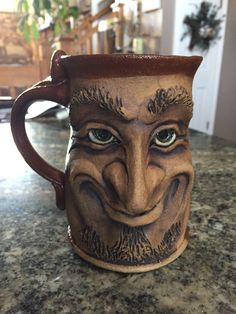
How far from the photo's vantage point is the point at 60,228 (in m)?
0.40

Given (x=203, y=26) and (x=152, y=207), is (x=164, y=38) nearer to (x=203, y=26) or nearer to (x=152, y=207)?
(x=203, y=26)

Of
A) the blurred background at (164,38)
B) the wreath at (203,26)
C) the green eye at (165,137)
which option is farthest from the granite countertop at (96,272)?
the wreath at (203,26)

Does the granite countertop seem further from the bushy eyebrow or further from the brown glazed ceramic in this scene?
the bushy eyebrow

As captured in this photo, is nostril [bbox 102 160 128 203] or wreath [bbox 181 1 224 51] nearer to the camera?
nostril [bbox 102 160 128 203]

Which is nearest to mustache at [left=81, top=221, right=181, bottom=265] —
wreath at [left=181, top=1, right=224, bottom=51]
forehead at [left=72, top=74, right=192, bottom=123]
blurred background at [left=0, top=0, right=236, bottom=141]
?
forehead at [left=72, top=74, right=192, bottom=123]

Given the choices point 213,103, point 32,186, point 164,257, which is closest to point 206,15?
point 213,103

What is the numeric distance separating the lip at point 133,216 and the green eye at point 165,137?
0.06 meters

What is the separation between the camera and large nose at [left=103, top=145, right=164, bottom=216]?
282mm

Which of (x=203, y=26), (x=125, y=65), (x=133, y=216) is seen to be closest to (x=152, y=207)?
(x=133, y=216)

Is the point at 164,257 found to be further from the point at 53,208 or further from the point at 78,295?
the point at 53,208

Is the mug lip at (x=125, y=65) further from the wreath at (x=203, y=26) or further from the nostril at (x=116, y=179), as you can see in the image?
the wreath at (x=203, y=26)

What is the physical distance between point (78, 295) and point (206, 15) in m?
2.69

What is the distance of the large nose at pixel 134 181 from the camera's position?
0.93 ft

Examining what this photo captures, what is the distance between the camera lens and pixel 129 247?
1.01ft
